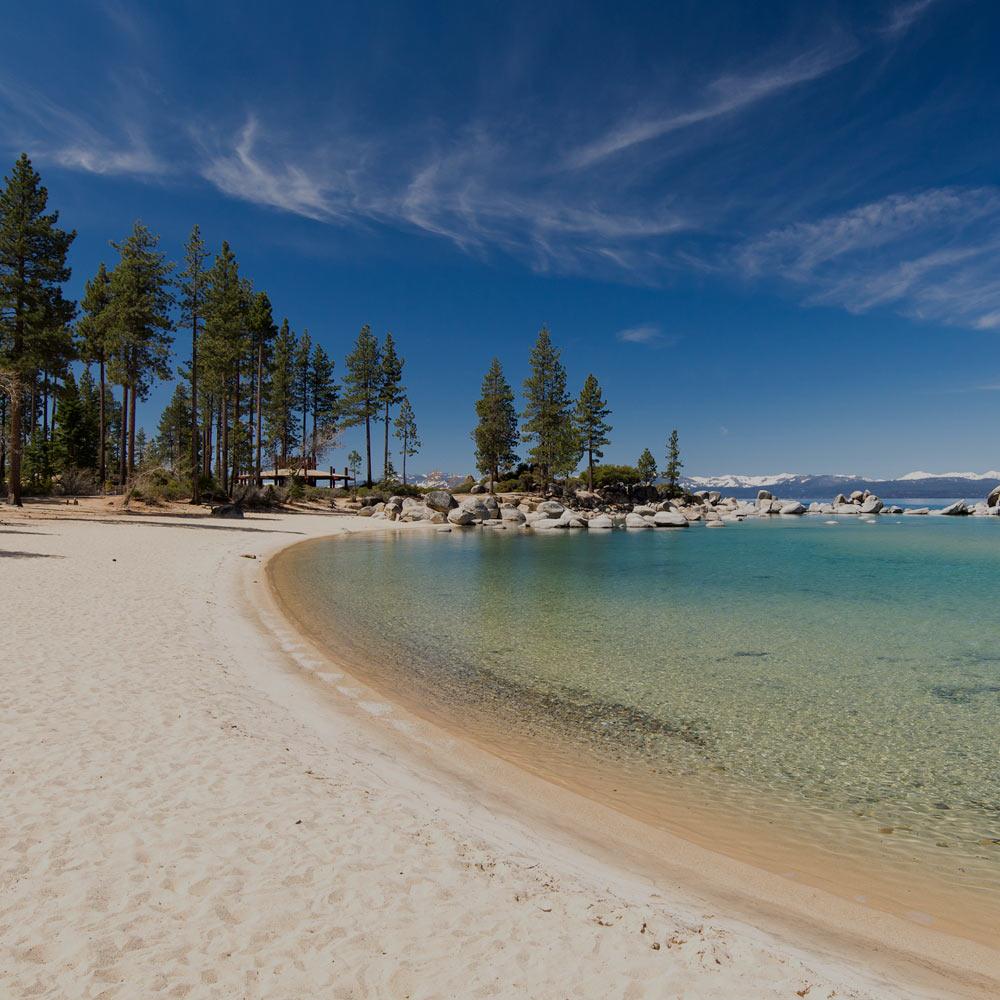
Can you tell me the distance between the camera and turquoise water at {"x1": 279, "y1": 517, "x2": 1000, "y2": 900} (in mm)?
5637

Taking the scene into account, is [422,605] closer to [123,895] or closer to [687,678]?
[687,678]

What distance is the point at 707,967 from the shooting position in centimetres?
298

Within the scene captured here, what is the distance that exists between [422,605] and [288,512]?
32.6 metres

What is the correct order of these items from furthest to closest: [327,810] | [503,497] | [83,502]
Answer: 1. [503,497]
2. [83,502]
3. [327,810]

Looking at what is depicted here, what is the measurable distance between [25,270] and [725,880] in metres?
37.8

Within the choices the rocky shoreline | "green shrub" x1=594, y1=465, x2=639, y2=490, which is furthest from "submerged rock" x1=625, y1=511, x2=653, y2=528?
"green shrub" x1=594, y1=465, x2=639, y2=490

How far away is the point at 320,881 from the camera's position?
138 inches

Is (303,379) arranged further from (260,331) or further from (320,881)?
(320,881)

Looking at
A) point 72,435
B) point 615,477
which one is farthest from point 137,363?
point 615,477

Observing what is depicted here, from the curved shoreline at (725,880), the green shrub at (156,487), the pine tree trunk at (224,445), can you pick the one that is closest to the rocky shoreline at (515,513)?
the pine tree trunk at (224,445)

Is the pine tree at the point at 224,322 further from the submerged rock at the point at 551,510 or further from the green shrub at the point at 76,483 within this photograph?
the submerged rock at the point at 551,510

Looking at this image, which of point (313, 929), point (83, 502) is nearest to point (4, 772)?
point (313, 929)

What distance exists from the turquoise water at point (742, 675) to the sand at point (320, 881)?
1672 mm

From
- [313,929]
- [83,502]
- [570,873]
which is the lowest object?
[570,873]
